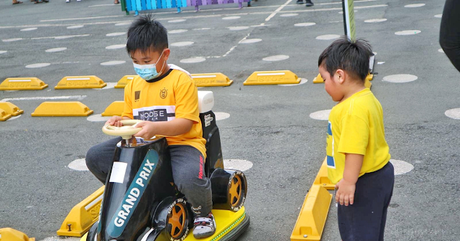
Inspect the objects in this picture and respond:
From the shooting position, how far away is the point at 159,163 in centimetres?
303

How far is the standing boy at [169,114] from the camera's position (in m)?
3.06

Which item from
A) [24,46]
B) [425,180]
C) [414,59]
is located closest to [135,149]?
[425,180]

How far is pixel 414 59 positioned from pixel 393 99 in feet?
5.67

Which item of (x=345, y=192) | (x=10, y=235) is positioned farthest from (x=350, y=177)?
(x=10, y=235)

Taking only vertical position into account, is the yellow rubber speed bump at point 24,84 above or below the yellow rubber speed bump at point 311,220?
above

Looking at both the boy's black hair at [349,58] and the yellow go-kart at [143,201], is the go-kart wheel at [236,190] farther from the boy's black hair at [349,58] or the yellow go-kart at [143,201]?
the boy's black hair at [349,58]

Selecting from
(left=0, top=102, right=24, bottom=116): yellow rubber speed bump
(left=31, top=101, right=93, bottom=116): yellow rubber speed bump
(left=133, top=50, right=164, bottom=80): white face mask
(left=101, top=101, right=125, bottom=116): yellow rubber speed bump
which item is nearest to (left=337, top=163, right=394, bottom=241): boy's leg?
(left=133, top=50, right=164, bottom=80): white face mask

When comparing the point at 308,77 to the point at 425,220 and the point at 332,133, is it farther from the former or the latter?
the point at 332,133

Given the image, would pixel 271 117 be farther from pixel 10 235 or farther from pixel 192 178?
pixel 10 235

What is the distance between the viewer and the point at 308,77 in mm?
7164

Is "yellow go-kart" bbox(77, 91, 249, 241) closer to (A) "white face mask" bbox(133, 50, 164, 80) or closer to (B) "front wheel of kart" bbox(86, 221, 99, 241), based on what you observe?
(B) "front wheel of kart" bbox(86, 221, 99, 241)

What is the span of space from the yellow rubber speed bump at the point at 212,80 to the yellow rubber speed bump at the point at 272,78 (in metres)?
0.29

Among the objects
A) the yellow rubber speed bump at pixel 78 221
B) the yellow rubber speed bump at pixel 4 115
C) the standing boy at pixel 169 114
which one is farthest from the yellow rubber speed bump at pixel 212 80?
the standing boy at pixel 169 114

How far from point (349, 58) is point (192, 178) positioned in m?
1.08
